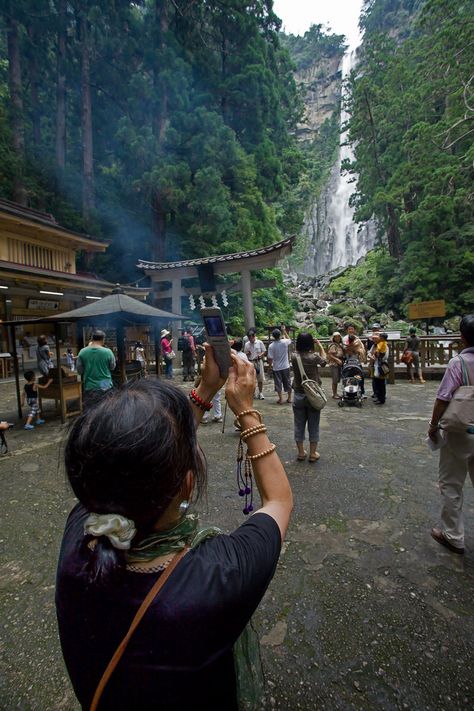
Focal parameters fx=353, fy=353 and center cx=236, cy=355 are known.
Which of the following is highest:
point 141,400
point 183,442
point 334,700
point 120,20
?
point 120,20

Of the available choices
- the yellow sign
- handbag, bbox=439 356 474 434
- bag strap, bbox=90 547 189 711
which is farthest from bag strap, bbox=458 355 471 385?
the yellow sign

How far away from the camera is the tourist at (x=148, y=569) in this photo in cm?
74

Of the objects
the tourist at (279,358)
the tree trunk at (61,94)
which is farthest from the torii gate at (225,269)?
the tree trunk at (61,94)

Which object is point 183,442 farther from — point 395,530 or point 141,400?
point 395,530

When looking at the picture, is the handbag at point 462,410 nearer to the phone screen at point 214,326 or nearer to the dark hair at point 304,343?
the phone screen at point 214,326

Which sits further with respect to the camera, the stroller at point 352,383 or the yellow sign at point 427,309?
the yellow sign at point 427,309

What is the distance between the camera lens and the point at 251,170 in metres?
20.9

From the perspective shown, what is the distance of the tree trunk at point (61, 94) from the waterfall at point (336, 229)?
2709 centimetres

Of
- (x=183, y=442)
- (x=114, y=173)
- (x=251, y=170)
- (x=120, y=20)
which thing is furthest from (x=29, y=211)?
(x=183, y=442)

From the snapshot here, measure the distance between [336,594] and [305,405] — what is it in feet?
7.75

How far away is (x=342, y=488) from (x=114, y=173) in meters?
22.6

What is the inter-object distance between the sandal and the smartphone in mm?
2615

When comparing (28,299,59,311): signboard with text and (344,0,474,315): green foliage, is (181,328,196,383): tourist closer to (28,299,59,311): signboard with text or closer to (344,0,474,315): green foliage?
(28,299,59,311): signboard with text

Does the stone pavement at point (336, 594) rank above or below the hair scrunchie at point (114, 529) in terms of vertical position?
below
